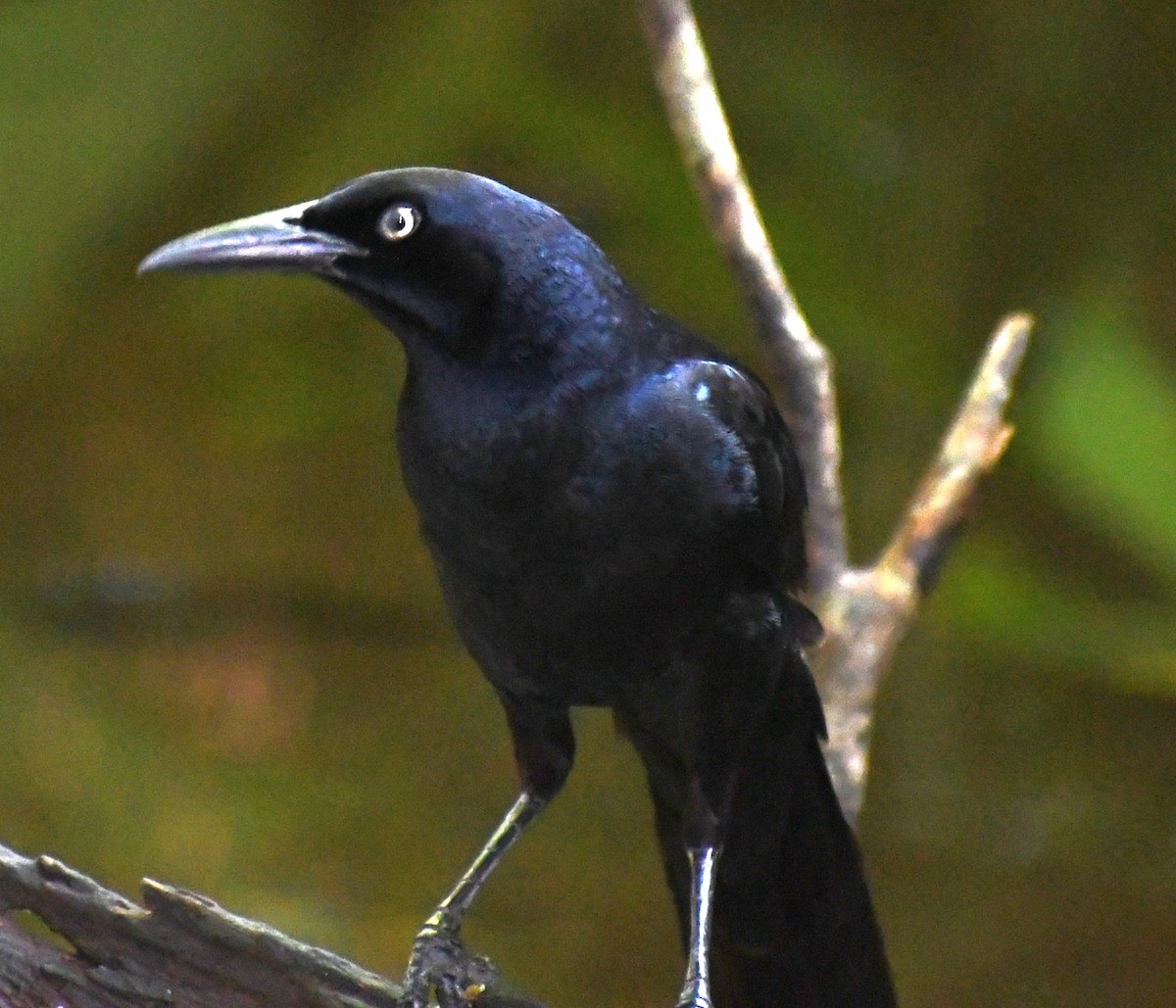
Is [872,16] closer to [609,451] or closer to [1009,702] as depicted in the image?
[1009,702]

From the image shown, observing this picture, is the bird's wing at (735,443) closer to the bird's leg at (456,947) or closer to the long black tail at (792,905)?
the long black tail at (792,905)

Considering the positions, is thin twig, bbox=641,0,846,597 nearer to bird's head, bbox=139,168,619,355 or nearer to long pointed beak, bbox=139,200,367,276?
bird's head, bbox=139,168,619,355

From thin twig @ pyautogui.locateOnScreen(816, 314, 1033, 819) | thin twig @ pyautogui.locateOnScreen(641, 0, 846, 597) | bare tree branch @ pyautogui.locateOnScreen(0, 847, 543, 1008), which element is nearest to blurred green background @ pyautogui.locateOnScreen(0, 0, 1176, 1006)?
thin twig @ pyautogui.locateOnScreen(816, 314, 1033, 819)

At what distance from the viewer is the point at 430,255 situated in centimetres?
165

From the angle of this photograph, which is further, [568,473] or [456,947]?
[456,947]

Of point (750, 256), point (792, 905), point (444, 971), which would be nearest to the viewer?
point (444, 971)

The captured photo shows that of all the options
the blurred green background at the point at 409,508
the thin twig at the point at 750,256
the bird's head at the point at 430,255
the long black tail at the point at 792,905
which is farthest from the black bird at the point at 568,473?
the blurred green background at the point at 409,508

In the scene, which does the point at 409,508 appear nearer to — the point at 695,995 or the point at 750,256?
the point at 750,256

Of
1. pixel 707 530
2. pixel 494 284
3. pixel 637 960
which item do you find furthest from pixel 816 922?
pixel 637 960

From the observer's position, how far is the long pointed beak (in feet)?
5.48

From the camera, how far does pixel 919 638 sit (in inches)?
150

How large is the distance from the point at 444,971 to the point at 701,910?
0.33 meters

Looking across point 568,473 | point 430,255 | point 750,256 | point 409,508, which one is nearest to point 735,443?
point 568,473

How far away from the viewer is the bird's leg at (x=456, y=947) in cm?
190
